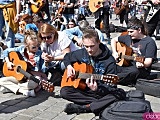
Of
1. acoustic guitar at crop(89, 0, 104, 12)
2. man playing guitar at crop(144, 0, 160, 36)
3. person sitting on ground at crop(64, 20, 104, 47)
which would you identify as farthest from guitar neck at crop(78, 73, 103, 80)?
acoustic guitar at crop(89, 0, 104, 12)

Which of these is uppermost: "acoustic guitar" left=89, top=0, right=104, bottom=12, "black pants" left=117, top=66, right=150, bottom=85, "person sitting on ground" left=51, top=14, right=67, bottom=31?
"acoustic guitar" left=89, top=0, right=104, bottom=12

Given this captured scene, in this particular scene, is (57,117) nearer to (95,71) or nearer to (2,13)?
(95,71)

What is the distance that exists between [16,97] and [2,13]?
1.90m

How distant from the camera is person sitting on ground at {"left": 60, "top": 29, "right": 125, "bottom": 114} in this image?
361 cm

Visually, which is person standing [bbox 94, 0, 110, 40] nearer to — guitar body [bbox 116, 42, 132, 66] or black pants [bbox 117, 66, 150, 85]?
guitar body [bbox 116, 42, 132, 66]

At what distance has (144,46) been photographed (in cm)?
471

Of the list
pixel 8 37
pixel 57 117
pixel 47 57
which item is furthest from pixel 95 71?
pixel 8 37

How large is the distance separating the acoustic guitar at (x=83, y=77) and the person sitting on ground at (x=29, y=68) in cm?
66

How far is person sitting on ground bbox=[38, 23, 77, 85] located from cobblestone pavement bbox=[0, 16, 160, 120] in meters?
0.39

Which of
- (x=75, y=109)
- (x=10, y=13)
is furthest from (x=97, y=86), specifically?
(x=10, y=13)

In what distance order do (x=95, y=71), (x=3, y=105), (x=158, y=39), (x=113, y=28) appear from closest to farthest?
(x=95, y=71)
(x=3, y=105)
(x=158, y=39)
(x=113, y=28)

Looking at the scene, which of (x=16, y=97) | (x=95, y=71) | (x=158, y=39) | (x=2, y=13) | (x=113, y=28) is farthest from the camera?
(x=113, y=28)

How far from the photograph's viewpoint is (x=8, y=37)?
5.86 meters

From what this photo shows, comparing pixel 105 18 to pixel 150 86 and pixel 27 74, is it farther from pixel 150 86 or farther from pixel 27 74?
pixel 27 74
